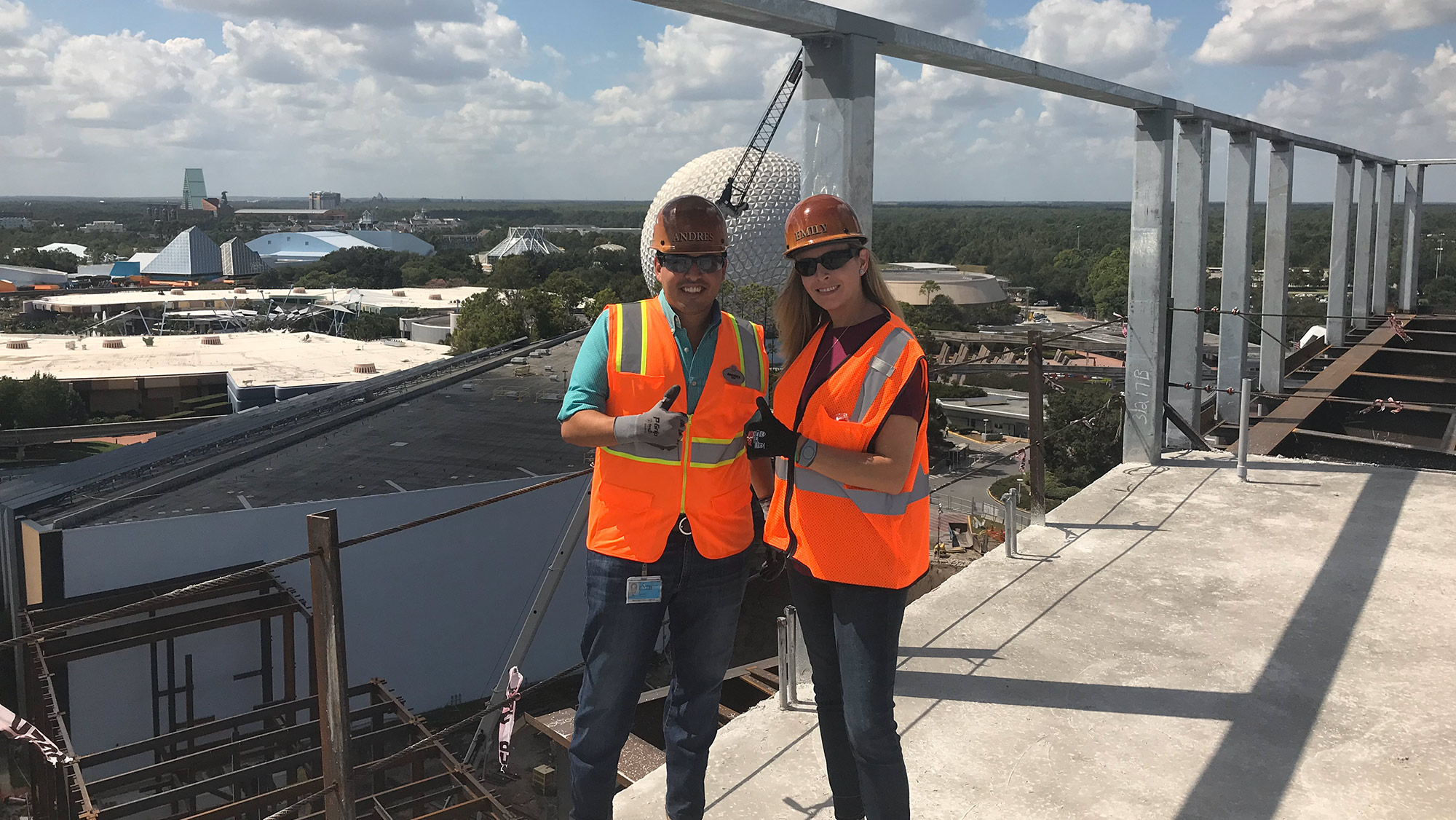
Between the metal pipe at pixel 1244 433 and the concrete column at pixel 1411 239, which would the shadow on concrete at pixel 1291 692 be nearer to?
the metal pipe at pixel 1244 433

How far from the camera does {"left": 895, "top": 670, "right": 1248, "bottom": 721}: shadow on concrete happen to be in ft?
11.8

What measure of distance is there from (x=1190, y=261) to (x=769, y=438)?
5888 millimetres

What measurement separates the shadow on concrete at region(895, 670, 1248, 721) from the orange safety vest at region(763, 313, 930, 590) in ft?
4.51

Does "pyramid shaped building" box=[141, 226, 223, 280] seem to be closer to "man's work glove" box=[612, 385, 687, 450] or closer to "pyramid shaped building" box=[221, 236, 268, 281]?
"pyramid shaped building" box=[221, 236, 268, 281]

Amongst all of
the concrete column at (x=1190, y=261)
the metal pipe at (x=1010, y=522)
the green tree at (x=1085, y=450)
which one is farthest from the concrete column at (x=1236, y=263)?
the green tree at (x=1085, y=450)

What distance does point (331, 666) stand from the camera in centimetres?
222

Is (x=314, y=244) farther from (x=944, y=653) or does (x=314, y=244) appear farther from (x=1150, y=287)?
(x=944, y=653)

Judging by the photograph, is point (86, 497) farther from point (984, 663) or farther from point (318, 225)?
point (318, 225)

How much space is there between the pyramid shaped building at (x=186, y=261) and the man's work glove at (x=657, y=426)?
391 ft

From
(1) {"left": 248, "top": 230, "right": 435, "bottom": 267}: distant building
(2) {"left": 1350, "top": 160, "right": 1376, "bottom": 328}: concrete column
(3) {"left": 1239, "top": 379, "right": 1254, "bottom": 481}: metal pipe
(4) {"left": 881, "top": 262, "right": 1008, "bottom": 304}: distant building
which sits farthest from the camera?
(1) {"left": 248, "top": 230, "right": 435, "bottom": 267}: distant building

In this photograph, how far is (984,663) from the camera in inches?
156

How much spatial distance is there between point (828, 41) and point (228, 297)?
7958 centimetres

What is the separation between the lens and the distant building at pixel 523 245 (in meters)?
111

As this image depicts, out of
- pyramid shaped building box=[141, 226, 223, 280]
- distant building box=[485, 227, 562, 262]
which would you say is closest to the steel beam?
distant building box=[485, 227, 562, 262]
